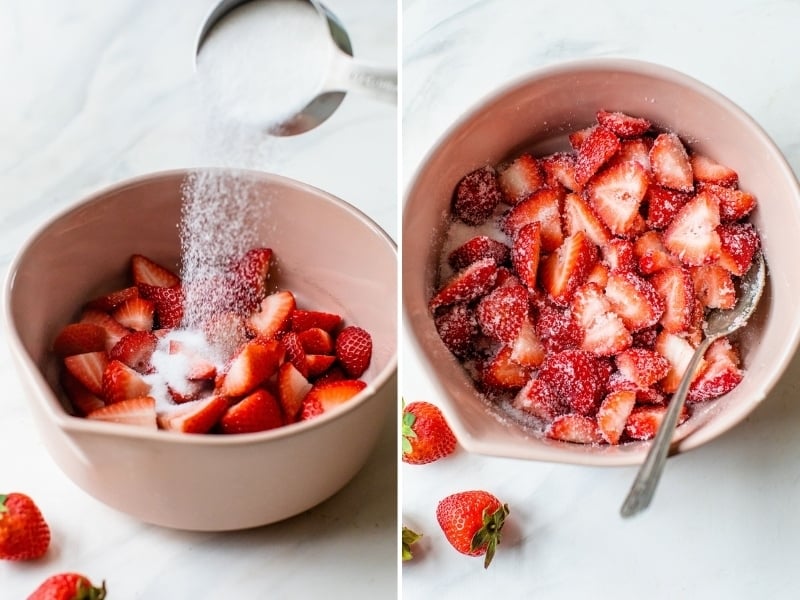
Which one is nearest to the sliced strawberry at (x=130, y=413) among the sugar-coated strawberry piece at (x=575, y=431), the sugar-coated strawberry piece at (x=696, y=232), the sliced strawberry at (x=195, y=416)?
the sliced strawberry at (x=195, y=416)

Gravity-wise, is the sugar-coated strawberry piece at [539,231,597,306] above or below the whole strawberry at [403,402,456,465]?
above

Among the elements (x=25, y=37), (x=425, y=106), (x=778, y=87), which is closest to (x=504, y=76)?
(x=425, y=106)

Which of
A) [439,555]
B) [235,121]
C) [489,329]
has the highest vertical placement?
[235,121]

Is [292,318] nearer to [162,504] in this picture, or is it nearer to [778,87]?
[162,504]

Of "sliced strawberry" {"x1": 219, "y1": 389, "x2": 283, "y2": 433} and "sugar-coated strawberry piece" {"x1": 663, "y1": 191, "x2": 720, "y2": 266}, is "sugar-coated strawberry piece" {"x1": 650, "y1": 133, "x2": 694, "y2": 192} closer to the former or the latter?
"sugar-coated strawberry piece" {"x1": 663, "y1": 191, "x2": 720, "y2": 266}

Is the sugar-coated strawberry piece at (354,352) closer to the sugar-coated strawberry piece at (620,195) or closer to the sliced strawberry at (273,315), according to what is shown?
the sliced strawberry at (273,315)

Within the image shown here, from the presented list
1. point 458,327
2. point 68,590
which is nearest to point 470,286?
point 458,327

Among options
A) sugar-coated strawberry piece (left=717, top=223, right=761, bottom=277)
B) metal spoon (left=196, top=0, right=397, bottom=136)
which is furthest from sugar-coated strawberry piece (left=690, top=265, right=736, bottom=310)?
metal spoon (left=196, top=0, right=397, bottom=136)
